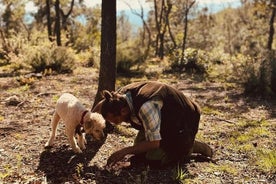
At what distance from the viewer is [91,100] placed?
8453 mm

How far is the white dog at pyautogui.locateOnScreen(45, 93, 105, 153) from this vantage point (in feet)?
15.3

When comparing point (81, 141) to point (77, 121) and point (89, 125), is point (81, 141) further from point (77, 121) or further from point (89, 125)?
point (89, 125)

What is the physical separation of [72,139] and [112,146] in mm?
759

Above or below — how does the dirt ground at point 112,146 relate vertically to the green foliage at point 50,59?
below

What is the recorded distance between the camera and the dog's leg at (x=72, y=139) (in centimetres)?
496

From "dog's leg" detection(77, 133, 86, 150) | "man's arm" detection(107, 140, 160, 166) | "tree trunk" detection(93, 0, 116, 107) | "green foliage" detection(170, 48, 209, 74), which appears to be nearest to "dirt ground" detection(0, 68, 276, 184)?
"dog's leg" detection(77, 133, 86, 150)

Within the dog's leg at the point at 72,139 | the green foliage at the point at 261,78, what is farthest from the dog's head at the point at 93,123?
the green foliage at the point at 261,78

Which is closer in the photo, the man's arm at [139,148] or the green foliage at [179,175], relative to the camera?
the man's arm at [139,148]

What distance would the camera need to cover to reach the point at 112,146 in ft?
18.4

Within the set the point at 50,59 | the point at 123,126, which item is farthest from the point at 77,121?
the point at 50,59

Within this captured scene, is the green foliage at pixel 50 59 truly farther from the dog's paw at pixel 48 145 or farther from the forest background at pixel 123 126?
the dog's paw at pixel 48 145

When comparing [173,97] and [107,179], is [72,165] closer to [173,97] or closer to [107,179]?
[107,179]

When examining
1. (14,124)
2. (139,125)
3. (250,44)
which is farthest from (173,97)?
(250,44)

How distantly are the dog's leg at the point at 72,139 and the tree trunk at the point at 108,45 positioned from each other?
1402 mm
